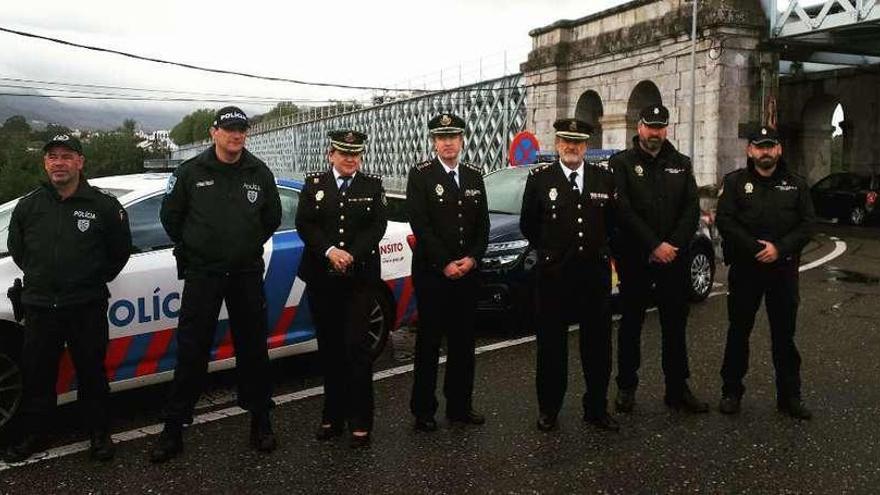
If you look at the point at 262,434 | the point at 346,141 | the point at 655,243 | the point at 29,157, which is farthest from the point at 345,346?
the point at 29,157

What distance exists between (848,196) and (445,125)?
21.4 meters

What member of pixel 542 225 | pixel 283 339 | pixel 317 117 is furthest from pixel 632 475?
pixel 317 117

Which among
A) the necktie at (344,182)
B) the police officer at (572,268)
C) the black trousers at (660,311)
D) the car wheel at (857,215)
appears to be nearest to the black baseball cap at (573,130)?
the police officer at (572,268)

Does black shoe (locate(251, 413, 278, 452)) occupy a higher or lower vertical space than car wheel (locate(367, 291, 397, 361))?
lower

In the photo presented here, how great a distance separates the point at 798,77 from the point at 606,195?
28410mm

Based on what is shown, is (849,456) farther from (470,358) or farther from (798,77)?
(798,77)

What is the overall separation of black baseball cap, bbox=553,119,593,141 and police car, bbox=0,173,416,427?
1938 mm

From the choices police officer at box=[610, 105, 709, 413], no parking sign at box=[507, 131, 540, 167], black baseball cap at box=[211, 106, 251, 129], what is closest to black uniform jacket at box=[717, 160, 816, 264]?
police officer at box=[610, 105, 709, 413]

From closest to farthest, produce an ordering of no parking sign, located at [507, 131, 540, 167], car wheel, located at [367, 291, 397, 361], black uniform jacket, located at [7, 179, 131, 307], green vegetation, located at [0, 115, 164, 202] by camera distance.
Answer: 1. black uniform jacket, located at [7, 179, 131, 307]
2. car wheel, located at [367, 291, 397, 361]
3. no parking sign, located at [507, 131, 540, 167]
4. green vegetation, located at [0, 115, 164, 202]

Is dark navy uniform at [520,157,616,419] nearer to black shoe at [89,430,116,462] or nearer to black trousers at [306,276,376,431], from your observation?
black trousers at [306,276,376,431]

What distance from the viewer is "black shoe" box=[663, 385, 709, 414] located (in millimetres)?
4879

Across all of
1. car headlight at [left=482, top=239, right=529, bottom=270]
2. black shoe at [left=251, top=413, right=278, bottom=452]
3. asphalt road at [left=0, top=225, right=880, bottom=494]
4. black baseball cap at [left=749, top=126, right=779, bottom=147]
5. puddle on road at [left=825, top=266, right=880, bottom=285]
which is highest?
black baseball cap at [left=749, top=126, right=779, bottom=147]

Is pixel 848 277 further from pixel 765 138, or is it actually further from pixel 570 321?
pixel 570 321

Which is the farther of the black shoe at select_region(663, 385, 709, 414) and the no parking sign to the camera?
the no parking sign
